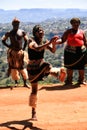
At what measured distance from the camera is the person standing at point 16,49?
13.4 meters

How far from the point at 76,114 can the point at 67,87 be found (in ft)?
12.0

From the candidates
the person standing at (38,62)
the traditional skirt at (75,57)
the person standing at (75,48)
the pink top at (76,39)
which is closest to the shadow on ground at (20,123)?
the person standing at (38,62)

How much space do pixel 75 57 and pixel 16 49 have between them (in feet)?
7.27

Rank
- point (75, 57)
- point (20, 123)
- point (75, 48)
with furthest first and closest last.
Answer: point (75, 57), point (75, 48), point (20, 123)

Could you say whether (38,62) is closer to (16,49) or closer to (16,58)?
(16,49)

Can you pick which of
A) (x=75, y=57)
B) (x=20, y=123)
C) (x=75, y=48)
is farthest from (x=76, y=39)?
(x=20, y=123)

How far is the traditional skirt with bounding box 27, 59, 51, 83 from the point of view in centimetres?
870

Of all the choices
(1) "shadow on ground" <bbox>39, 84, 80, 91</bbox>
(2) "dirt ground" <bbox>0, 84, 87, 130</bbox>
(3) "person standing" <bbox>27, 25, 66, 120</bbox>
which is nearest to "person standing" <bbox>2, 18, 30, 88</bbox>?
(2) "dirt ground" <bbox>0, 84, 87, 130</bbox>

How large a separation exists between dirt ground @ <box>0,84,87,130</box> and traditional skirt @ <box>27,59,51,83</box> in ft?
3.77

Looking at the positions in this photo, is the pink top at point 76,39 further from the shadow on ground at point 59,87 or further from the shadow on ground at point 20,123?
the shadow on ground at point 20,123

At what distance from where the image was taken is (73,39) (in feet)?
42.1

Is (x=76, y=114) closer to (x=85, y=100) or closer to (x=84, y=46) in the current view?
(x=85, y=100)

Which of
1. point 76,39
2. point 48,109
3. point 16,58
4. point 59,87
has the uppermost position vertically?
point 76,39

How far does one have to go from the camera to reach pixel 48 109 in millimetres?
10531
